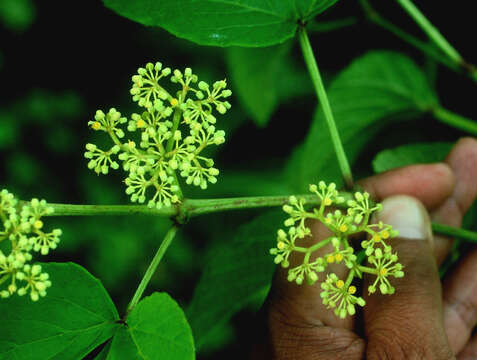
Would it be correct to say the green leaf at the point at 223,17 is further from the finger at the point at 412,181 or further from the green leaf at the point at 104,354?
the green leaf at the point at 104,354

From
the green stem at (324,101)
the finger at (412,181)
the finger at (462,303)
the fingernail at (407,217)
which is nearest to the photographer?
the green stem at (324,101)

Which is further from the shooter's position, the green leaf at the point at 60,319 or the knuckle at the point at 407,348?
the knuckle at the point at 407,348

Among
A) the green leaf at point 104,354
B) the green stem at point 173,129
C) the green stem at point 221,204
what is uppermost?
the green stem at point 173,129

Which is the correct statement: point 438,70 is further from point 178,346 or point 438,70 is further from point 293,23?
point 178,346

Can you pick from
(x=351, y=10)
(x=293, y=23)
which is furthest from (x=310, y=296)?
(x=351, y=10)

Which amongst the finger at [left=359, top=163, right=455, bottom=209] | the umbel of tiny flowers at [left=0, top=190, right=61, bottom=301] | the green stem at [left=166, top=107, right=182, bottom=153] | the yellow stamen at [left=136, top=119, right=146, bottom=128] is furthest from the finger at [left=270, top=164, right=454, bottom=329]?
the umbel of tiny flowers at [left=0, top=190, right=61, bottom=301]

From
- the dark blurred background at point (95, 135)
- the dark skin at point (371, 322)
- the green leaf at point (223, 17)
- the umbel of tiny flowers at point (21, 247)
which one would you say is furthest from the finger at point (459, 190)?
the umbel of tiny flowers at point (21, 247)

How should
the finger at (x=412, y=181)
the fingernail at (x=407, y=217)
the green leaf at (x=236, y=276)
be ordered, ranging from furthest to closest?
the finger at (x=412, y=181) → the green leaf at (x=236, y=276) → the fingernail at (x=407, y=217)
